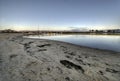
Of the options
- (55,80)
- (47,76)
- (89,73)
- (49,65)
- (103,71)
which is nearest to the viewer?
(55,80)

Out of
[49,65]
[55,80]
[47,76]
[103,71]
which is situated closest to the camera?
[55,80]

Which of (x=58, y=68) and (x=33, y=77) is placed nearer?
(x=33, y=77)

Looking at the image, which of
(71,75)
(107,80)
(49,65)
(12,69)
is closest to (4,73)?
(12,69)

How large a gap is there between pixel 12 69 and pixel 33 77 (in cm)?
174

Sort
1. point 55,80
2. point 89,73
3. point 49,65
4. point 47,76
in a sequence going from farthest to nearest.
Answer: point 49,65 < point 89,73 < point 47,76 < point 55,80

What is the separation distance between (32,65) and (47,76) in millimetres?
1701

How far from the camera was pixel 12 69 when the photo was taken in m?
6.38

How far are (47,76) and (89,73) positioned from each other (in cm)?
244

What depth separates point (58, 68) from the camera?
669cm

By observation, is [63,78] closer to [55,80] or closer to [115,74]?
[55,80]

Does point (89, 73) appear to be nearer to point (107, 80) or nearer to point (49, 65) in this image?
point (107, 80)

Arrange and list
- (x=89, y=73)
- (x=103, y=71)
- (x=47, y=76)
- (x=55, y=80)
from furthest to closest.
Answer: (x=103, y=71) → (x=89, y=73) → (x=47, y=76) → (x=55, y=80)

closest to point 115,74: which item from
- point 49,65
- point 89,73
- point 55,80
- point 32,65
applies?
point 89,73

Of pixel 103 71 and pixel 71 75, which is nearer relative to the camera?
pixel 71 75
